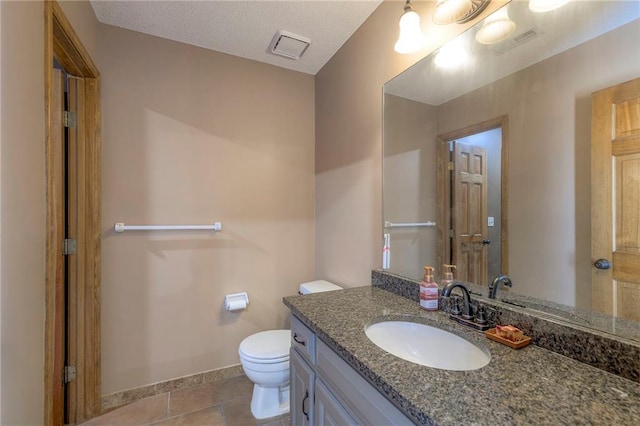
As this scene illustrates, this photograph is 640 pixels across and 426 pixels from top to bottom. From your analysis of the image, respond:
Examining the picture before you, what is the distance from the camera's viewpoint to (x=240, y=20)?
1767mm

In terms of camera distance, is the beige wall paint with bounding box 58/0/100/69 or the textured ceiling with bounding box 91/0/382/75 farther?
the textured ceiling with bounding box 91/0/382/75

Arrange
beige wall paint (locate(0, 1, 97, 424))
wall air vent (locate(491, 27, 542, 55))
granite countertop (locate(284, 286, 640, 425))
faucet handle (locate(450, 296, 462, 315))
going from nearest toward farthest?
granite countertop (locate(284, 286, 640, 425)) → beige wall paint (locate(0, 1, 97, 424)) → wall air vent (locate(491, 27, 542, 55)) → faucet handle (locate(450, 296, 462, 315))

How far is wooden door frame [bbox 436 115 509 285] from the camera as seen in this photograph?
1.01 metres

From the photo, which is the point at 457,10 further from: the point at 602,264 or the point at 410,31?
the point at 602,264

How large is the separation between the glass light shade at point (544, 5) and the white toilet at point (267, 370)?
193 centimetres

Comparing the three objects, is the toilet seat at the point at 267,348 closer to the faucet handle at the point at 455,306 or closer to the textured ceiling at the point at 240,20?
the faucet handle at the point at 455,306

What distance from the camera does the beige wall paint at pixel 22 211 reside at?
2.71ft

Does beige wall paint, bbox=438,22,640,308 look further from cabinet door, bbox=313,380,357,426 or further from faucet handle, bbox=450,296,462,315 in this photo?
cabinet door, bbox=313,380,357,426

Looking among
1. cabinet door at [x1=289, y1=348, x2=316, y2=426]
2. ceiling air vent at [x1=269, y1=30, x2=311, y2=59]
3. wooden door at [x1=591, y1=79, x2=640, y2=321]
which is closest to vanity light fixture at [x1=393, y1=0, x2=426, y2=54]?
wooden door at [x1=591, y1=79, x2=640, y2=321]

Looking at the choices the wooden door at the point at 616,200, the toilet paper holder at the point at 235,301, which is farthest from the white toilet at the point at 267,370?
the wooden door at the point at 616,200

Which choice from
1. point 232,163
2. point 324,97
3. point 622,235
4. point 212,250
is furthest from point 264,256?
point 622,235

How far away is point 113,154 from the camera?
5.97ft

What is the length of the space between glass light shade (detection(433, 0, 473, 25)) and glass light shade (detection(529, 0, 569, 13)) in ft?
0.77

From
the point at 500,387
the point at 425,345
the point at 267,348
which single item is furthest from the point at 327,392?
the point at 267,348
